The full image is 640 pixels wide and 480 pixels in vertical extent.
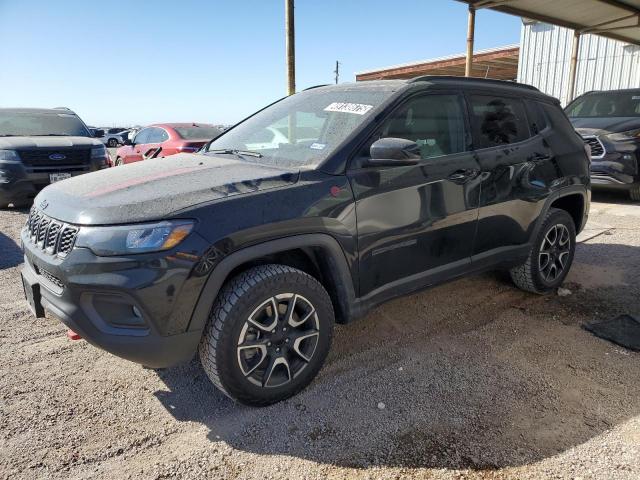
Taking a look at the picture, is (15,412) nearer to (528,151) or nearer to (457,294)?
(457,294)

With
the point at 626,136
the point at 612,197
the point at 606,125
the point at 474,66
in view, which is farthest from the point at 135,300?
the point at 474,66

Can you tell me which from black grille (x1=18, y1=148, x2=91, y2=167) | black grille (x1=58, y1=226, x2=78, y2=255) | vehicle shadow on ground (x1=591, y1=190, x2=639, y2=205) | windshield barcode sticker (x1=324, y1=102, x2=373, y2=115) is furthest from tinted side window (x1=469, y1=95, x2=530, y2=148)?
black grille (x1=18, y1=148, x2=91, y2=167)

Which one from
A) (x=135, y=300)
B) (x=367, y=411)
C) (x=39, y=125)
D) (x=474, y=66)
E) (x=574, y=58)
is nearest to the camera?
(x=135, y=300)

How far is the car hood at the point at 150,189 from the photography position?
2.26 metres

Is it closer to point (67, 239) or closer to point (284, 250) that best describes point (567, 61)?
point (284, 250)

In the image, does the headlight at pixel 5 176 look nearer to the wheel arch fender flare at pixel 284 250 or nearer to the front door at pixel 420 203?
the wheel arch fender flare at pixel 284 250

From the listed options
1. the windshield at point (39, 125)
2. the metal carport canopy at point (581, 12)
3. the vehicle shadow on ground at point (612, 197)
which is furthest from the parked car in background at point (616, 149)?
the windshield at point (39, 125)

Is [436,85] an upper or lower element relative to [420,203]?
upper

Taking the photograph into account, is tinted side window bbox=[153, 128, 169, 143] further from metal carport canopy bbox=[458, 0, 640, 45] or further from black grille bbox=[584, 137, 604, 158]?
black grille bbox=[584, 137, 604, 158]

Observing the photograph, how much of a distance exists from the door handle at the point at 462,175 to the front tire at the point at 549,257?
3.41ft

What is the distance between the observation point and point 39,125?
8.35m

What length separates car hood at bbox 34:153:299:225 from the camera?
226cm

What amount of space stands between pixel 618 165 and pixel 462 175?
575cm

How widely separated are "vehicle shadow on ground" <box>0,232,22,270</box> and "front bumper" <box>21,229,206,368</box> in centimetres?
323
